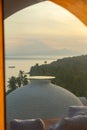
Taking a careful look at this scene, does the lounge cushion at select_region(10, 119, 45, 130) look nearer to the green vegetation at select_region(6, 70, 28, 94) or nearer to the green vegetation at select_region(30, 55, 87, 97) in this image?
the green vegetation at select_region(6, 70, 28, 94)

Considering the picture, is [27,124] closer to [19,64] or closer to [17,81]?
[17,81]

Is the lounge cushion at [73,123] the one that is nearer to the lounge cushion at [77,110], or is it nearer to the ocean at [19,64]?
the lounge cushion at [77,110]

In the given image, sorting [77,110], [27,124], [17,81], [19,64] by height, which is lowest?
[27,124]

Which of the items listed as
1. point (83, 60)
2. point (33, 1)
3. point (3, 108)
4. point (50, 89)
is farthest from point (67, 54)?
point (3, 108)

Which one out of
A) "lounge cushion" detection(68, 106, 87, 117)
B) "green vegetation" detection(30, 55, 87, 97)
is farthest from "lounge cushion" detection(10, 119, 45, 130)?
"green vegetation" detection(30, 55, 87, 97)

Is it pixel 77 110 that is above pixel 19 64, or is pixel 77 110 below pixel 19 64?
below

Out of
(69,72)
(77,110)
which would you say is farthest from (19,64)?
(77,110)
